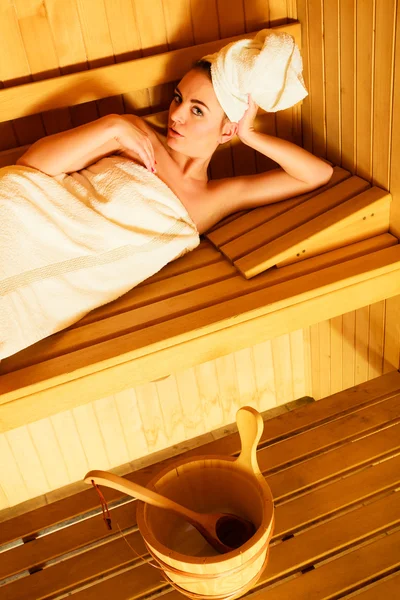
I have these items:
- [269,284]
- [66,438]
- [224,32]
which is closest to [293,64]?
[224,32]

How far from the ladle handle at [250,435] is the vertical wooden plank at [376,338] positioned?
76 cm

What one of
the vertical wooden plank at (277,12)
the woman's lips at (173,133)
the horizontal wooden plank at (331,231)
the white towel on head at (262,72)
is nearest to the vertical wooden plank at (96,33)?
the woman's lips at (173,133)

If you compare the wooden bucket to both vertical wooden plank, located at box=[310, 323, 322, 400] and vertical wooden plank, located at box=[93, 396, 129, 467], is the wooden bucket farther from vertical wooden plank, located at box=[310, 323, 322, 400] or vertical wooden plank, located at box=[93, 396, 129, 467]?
vertical wooden plank, located at box=[310, 323, 322, 400]

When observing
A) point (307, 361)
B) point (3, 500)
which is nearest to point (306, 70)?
point (307, 361)

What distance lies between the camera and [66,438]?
2.46m

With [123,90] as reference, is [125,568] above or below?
below

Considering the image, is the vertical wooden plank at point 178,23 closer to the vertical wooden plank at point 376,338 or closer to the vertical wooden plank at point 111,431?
the vertical wooden plank at point 376,338

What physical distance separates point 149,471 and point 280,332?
607 millimetres

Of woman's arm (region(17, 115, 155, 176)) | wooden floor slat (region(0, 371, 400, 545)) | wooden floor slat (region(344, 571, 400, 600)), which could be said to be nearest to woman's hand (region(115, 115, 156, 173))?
woman's arm (region(17, 115, 155, 176))

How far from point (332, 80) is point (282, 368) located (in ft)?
4.02

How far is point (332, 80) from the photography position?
1930mm

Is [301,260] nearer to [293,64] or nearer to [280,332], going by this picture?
[280,332]

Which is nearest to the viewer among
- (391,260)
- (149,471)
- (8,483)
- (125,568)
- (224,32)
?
(125,568)

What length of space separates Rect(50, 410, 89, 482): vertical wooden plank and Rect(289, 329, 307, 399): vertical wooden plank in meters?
0.96
